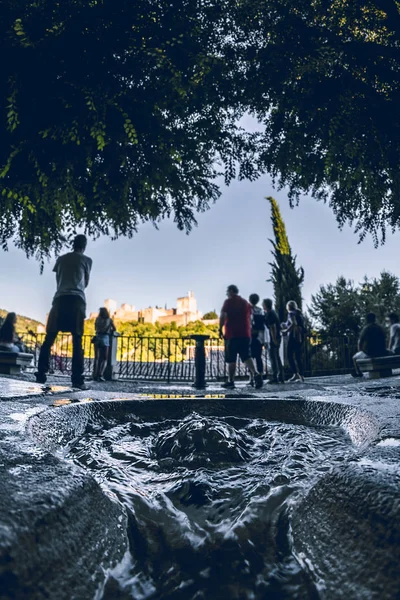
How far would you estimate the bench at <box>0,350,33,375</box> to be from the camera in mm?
7318

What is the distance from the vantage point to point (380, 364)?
7.12 metres

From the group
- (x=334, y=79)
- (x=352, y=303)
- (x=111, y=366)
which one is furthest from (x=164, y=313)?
(x=334, y=79)

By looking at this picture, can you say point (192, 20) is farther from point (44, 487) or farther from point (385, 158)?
point (44, 487)

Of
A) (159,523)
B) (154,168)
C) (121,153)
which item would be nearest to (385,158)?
(154,168)

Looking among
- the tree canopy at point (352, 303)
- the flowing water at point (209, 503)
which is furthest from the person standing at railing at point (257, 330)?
the tree canopy at point (352, 303)

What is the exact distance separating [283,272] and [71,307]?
11335 mm

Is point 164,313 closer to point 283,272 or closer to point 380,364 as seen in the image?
point 283,272

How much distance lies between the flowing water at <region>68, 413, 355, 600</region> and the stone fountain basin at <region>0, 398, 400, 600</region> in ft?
0.19

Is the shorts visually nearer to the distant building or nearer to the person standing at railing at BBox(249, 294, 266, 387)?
the person standing at railing at BBox(249, 294, 266, 387)

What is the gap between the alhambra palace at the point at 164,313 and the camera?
78938mm

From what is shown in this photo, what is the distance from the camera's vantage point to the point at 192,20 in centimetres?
425

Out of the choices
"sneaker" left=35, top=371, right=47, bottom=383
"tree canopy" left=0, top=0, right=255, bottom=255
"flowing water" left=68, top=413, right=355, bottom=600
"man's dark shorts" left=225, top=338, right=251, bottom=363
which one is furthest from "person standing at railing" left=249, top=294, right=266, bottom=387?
"flowing water" left=68, top=413, right=355, bottom=600

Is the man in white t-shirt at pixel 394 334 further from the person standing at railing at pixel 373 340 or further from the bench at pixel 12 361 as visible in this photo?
the bench at pixel 12 361

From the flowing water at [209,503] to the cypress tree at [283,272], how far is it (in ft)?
40.6
